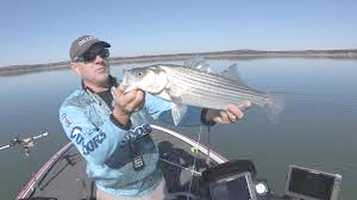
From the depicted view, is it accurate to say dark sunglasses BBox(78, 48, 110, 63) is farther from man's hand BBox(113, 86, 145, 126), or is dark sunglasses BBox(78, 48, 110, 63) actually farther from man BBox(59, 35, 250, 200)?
man's hand BBox(113, 86, 145, 126)

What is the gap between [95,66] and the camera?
15.2ft

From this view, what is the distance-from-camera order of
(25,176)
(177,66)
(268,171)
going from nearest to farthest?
(177,66) → (268,171) → (25,176)

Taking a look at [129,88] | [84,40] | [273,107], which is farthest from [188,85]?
[84,40]

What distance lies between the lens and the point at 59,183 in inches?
351

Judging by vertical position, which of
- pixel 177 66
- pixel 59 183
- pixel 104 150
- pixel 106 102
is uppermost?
pixel 177 66

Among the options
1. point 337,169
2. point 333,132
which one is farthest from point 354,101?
point 337,169

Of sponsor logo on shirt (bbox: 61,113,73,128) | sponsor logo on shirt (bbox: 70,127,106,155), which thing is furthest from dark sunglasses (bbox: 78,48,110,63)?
sponsor logo on shirt (bbox: 70,127,106,155)

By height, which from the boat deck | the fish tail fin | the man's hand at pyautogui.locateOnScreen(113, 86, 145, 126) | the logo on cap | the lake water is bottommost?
the lake water

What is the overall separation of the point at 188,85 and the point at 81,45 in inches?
60.9

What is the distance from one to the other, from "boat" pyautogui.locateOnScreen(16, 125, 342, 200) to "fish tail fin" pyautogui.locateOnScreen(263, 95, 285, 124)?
208 centimetres

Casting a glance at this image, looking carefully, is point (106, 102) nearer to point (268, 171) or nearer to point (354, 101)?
point (268, 171)

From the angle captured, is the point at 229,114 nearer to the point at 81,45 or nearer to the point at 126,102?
the point at 126,102

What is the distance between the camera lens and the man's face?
464 centimetres

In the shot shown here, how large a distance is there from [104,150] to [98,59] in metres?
1.10
